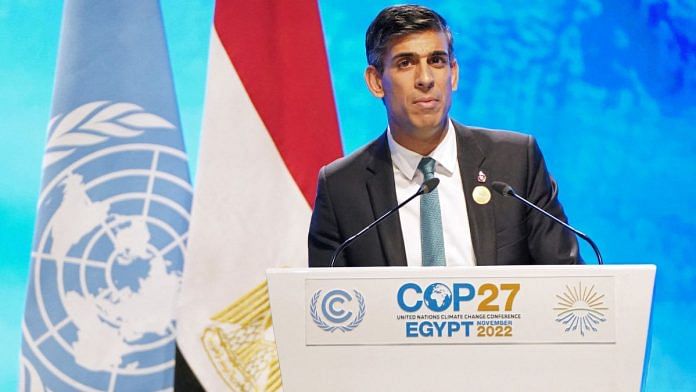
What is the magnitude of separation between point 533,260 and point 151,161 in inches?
60.8

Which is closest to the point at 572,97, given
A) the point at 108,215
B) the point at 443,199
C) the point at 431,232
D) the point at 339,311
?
the point at 443,199

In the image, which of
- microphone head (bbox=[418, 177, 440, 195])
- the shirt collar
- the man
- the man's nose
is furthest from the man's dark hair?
microphone head (bbox=[418, 177, 440, 195])

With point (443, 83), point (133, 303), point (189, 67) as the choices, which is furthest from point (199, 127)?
point (443, 83)

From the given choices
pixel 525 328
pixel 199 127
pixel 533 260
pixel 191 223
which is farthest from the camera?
pixel 199 127

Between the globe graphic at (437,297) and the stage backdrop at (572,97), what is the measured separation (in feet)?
6.16

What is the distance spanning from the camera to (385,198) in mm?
2340

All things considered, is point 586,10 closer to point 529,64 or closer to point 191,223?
point 529,64

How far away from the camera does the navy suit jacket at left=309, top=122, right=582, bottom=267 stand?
225 centimetres

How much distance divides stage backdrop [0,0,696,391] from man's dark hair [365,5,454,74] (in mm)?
970

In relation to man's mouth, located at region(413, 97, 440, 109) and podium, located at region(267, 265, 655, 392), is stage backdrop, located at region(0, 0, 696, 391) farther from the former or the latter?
podium, located at region(267, 265, 655, 392)

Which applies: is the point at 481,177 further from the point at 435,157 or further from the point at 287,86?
the point at 287,86

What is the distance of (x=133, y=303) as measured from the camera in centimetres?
307

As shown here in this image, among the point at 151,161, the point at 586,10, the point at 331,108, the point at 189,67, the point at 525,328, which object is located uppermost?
the point at 586,10

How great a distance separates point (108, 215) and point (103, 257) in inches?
6.3
